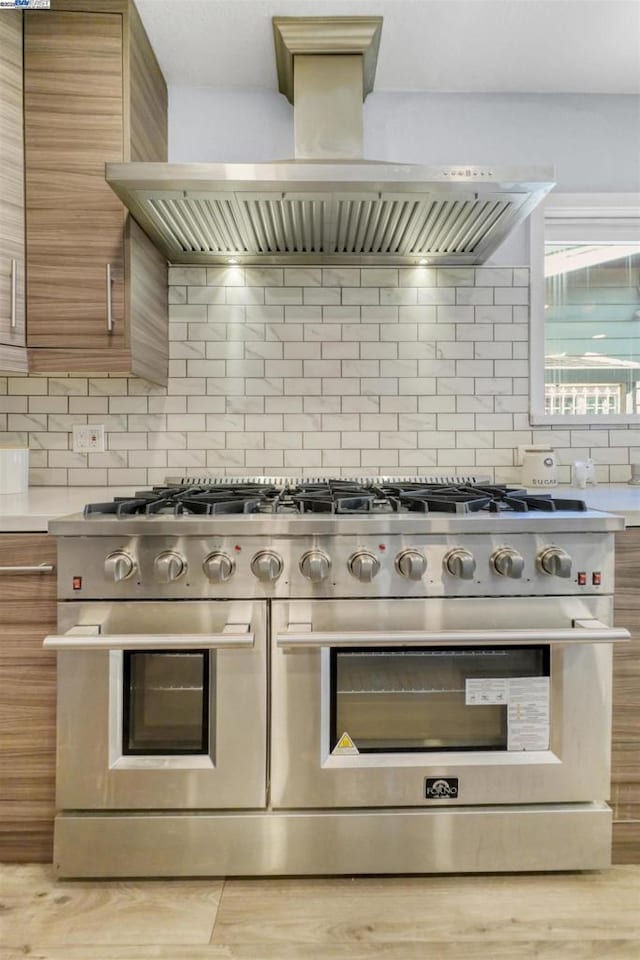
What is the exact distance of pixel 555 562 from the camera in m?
1.34

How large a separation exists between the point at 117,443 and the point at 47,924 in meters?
1.52

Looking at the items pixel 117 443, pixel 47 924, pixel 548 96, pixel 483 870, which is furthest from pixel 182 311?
pixel 483 870

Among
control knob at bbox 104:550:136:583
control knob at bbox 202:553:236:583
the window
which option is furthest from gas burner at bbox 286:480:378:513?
the window

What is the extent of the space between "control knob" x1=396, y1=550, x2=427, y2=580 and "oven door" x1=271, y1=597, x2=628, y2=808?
3.5 inches

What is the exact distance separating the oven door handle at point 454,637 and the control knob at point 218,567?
193 millimetres

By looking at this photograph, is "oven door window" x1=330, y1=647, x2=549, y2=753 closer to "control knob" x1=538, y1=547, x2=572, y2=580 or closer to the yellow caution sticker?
the yellow caution sticker


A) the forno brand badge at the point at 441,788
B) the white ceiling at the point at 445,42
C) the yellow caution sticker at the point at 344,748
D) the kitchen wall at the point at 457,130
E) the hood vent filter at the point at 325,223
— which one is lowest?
the forno brand badge at the point at 441,788

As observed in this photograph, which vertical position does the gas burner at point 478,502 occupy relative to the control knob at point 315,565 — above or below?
above

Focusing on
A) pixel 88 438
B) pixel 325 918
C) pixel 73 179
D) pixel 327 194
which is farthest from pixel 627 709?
pixel 73 179

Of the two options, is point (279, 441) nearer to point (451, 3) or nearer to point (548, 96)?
point (451, 3)

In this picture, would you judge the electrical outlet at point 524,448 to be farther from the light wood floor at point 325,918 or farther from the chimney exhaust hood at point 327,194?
the light wood floor at point 325,918

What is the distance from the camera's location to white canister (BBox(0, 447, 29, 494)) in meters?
1.81

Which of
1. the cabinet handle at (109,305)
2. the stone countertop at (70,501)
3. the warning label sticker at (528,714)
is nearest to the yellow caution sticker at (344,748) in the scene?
the warning label sticker at (528,714)

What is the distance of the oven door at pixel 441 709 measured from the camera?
1361mm
